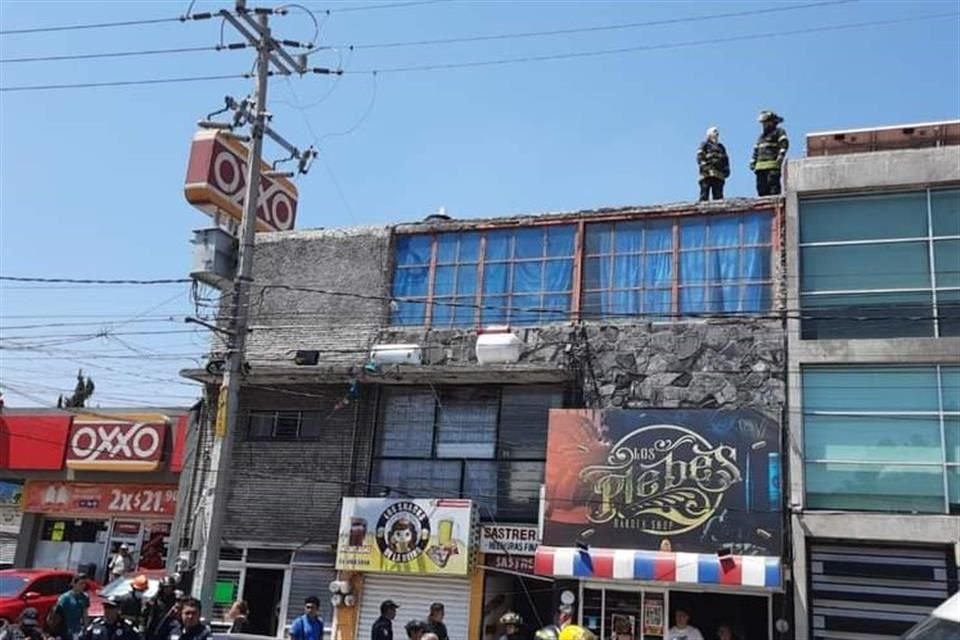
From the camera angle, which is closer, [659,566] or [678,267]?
[659,566]

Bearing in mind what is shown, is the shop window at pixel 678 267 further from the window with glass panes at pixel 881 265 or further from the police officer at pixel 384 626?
the police officer at pixel 384 626

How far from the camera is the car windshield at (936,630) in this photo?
6.41 m

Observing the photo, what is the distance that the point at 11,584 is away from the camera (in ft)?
56.8

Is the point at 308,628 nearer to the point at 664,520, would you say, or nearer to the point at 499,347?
the point at 664,520

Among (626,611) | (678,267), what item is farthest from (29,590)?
(678,267)

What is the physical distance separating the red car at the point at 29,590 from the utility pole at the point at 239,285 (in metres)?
2.58

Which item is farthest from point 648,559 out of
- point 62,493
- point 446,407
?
point 62,493

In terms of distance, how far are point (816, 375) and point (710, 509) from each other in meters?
2.99

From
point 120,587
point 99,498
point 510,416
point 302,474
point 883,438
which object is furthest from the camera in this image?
point 99,498

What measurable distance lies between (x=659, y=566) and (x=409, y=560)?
14.7 ft

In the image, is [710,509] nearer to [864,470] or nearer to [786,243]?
[864,470]

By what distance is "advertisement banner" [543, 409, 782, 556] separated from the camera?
51.9 ft

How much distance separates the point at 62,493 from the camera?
23594mm

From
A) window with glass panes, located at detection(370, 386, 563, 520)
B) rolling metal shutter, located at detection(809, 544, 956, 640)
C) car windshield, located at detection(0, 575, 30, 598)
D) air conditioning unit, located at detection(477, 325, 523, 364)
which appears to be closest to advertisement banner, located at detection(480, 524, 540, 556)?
window with glass panes, located at detection(370, 386, 563, 520)
